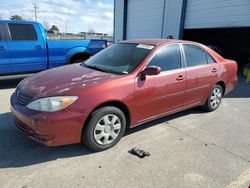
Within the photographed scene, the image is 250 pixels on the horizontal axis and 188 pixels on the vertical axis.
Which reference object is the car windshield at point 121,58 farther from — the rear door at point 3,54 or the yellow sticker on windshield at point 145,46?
the rear door at point 3,54

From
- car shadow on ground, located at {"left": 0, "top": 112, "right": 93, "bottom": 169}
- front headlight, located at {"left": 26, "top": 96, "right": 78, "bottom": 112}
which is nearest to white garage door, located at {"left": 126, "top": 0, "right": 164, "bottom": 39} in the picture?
car shadow on ground, located at {"left": 0, "top": 112, "right": 93, "bottom": 169}

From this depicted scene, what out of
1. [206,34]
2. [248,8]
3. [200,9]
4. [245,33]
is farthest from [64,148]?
[245,33]

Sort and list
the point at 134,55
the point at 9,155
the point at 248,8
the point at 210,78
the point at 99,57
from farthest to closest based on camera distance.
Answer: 1. the point at 248,8
2. the point at 210,78
3. the point at 99,57
4. the point at 134,55
5. the point at 9,155

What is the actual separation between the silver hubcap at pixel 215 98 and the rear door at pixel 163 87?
3.66ft

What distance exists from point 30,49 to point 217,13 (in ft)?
24.6

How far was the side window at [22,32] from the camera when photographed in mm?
6578

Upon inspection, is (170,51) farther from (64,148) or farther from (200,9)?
(200,9)

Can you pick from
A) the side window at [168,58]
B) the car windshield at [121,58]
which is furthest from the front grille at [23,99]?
the side window at [168,58]

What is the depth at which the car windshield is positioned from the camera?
3.77 meters

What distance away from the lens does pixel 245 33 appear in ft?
56.3

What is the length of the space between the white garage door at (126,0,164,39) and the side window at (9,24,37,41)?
25.3ft

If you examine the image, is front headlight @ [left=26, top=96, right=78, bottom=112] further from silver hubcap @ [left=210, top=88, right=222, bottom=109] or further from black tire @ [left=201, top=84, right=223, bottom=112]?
silver hubcap @ [left=210, top=88, right=222, bottom=109]

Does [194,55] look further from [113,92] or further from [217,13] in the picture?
[217,13]

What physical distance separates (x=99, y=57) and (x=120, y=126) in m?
1.54
